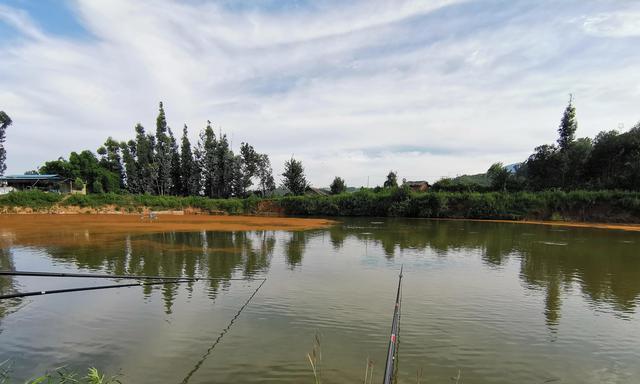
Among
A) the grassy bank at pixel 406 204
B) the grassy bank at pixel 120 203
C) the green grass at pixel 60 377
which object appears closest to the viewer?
the green grass at pixel 60 377

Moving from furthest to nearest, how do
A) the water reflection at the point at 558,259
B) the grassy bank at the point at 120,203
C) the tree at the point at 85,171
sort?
the tree at the point at 85,171, the grassy bank at the point at 120,203, the water reflection at the point at 558,259

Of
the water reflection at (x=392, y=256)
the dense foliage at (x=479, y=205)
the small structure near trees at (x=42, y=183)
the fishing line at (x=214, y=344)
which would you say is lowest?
the fishing line at (x=214, y=344)

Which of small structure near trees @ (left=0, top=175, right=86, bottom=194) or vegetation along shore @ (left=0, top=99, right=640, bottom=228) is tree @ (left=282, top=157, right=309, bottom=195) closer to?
vegetation along shore @ (left=0, top=99, right=640, bottom=228)

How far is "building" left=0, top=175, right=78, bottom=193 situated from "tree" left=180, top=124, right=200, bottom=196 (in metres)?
17.3

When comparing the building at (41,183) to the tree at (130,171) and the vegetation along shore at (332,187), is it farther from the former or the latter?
the tree at (130,171)

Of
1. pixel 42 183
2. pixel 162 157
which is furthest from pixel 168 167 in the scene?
pixel 42 183

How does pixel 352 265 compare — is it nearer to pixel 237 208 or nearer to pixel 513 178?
pixel 237 208

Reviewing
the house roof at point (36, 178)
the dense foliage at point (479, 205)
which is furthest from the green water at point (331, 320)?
the house roof at point (36, 178)

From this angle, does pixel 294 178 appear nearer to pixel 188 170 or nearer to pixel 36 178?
pixel 188 170

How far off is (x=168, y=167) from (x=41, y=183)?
1815 centimetres

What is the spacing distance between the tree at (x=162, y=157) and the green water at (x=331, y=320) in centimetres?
4860

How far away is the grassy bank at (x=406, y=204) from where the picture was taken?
3931cm

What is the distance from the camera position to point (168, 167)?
6209 cm

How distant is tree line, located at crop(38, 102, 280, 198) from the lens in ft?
191
